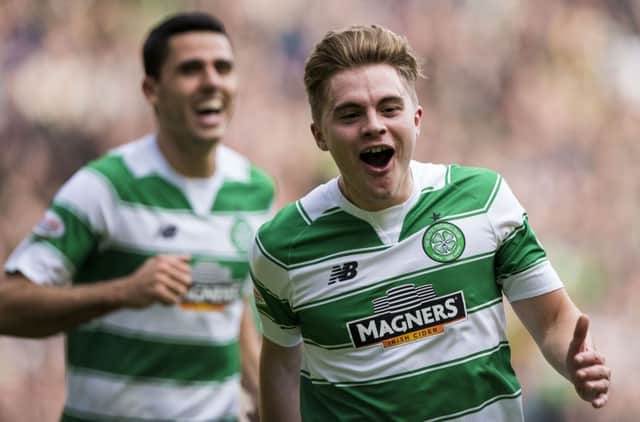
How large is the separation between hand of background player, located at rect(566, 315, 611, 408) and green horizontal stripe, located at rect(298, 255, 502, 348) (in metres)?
0.29

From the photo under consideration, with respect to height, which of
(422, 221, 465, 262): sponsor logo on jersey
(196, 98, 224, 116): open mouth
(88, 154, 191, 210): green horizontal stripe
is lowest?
(422, 221, 465, 262): sponsor logo on jersey

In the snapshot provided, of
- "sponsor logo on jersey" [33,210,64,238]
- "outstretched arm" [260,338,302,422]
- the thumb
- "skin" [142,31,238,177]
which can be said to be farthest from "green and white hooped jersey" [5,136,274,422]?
the thumb

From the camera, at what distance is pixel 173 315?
4.16 metres

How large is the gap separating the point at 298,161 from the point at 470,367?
496cm

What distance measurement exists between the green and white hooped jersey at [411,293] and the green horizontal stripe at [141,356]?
132 cm

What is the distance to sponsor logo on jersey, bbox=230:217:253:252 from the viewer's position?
169 inches

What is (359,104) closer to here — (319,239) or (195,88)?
(319,239)

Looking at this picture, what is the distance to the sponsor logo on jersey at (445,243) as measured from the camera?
→ 280 cm

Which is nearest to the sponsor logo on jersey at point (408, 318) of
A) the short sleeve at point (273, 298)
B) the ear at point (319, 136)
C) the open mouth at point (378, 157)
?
the short sleeve at point (273, 298)

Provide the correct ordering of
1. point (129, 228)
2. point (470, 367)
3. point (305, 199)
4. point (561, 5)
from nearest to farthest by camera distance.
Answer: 1. point (470, 367)
2. point (305, 199)
3. point (129, 228)
4. point (561, 5)

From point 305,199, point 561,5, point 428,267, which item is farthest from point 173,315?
point 561,5

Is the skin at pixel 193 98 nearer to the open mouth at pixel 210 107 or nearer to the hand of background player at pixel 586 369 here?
the open mouth at pixel 210 107

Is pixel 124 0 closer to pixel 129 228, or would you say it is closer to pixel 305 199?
pixel 129 228

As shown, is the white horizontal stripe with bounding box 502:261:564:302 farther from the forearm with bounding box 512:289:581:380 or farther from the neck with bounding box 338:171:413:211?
the neck with bounding box 338:171:413:211
